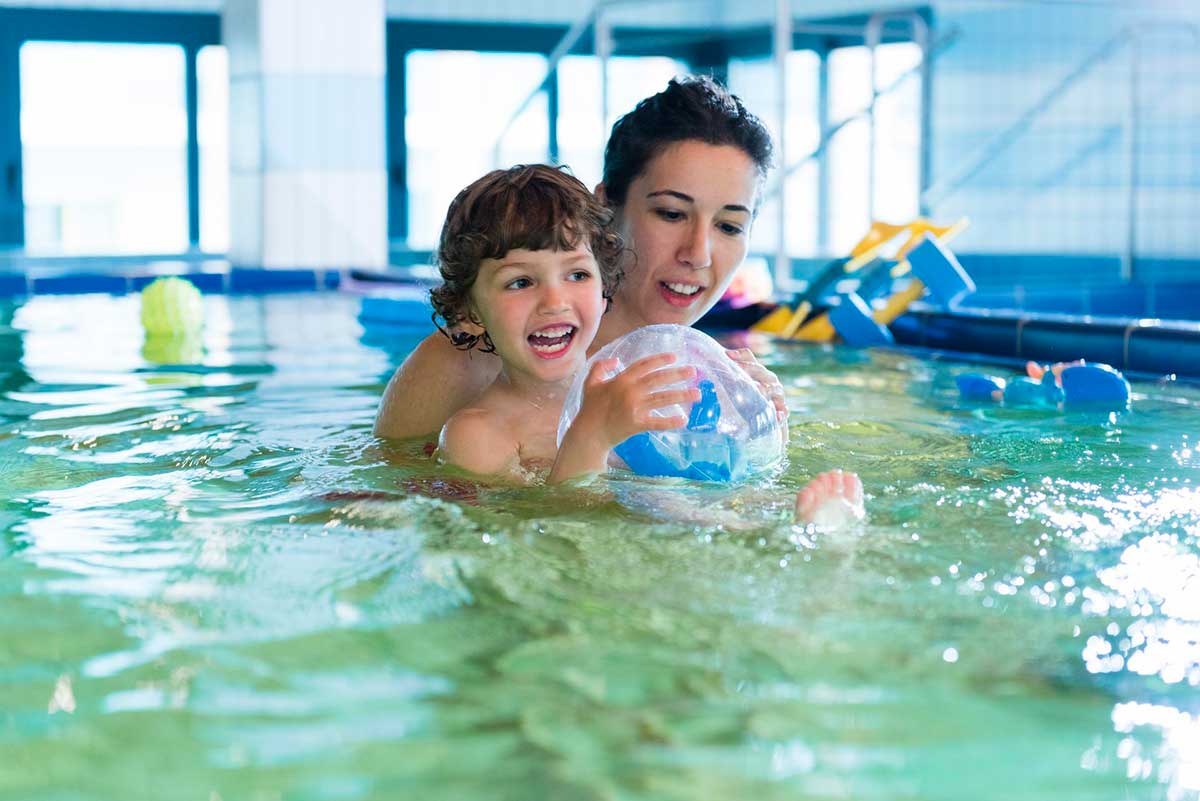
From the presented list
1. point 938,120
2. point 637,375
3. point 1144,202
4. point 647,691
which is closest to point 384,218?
point 938,120

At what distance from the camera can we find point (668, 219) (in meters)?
3.04

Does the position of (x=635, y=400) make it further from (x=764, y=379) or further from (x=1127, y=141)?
(x=1127, y=141)

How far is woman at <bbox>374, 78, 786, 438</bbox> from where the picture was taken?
3.03 m

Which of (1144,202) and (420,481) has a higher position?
(1144,202)

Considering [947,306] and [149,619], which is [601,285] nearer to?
[149,619]

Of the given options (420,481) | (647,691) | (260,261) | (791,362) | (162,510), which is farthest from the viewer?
(260,261)

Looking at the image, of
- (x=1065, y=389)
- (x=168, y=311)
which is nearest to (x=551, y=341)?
(x=1065, y=389)

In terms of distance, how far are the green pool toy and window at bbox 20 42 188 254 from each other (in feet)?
26.4

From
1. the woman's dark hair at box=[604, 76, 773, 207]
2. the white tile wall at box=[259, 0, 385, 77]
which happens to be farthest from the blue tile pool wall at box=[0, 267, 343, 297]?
the woman's dark hair at box=[604, 76, 773, 207]

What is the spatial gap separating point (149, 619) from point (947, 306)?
180 inches

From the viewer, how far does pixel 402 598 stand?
1.94m

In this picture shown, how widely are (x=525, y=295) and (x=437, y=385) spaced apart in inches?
22.4

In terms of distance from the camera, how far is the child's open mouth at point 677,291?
305 cm

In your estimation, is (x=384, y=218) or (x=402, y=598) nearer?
(x=402, y=598)
